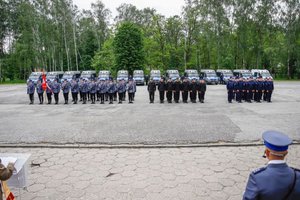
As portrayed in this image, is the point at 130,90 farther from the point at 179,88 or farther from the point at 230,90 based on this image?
the point at 230,90

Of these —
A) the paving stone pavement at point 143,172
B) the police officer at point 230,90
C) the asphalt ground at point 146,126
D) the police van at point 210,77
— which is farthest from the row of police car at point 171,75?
the paving stone pavement at point 143,172

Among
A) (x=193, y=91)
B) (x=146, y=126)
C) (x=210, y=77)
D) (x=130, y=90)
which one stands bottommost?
(x=146, y=126)

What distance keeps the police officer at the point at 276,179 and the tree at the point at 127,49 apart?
36787 mm

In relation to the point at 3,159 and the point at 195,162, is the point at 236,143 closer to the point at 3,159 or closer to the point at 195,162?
the point at 195,162

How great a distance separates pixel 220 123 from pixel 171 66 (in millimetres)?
34510

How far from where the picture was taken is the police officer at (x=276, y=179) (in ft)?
7.76

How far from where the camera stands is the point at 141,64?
3953cm

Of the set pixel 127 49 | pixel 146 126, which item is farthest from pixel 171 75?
pixel 146 126

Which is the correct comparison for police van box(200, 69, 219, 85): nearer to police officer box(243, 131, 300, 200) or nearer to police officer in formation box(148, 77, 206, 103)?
police officer in formation box(148, 77, 206, 103)

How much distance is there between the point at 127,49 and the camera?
38719mm

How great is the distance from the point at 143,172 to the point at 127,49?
3419 cm

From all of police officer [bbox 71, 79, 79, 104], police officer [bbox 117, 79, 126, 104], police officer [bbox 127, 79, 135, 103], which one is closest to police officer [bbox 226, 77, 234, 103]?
police officer [bbox 127, 79, 135, 103]

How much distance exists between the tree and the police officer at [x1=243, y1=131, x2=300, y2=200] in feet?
121

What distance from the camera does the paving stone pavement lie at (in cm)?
491
